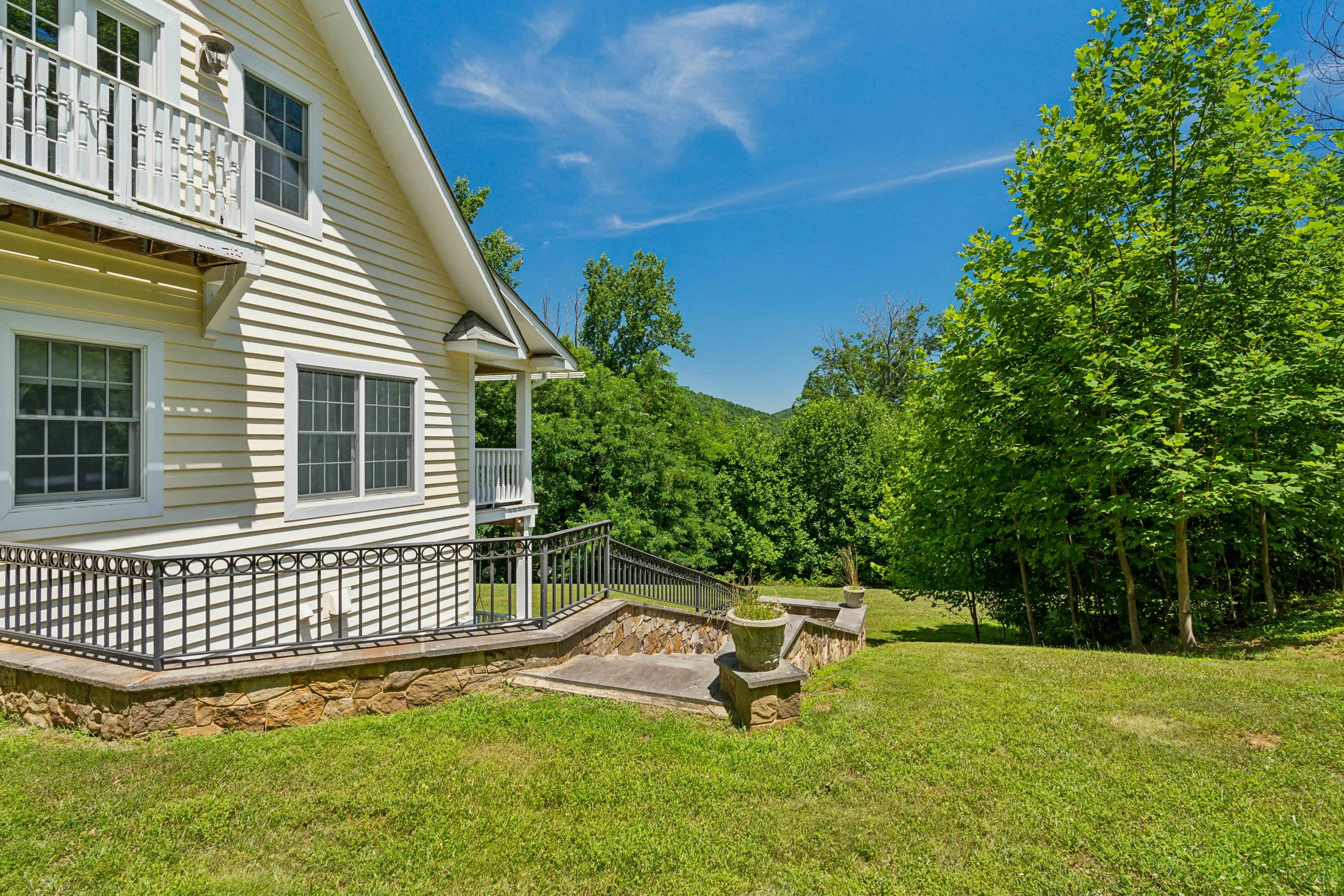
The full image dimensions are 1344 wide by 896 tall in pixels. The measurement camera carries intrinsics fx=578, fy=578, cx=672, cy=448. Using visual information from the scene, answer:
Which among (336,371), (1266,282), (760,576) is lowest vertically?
(760,576)

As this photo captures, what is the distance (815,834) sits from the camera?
3.39m

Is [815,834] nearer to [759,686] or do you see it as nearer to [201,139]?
[759,686]

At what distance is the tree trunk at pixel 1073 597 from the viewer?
10.9 metres

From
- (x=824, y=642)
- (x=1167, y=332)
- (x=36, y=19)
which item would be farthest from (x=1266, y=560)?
(x=36, y=19)

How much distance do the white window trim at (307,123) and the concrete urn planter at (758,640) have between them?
6.49m

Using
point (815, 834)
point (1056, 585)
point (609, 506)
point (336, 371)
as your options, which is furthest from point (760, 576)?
point (815, 834)

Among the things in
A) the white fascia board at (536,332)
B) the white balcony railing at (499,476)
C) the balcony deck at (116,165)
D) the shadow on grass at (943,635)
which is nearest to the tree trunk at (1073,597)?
the shadow on grass at (943,635)

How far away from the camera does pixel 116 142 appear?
15.1ft

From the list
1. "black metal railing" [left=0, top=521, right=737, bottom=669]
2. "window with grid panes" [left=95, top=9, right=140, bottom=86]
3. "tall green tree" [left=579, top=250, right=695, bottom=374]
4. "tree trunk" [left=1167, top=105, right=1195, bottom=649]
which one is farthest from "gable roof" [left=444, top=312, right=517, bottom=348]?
"tall green tree" [left=579, top=250, right=695, bottom=374]

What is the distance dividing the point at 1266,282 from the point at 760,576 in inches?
847

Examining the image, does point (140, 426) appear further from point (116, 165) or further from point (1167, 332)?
point (1167, 332)

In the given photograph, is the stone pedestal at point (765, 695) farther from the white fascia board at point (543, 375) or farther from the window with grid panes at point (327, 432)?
the white fascia board at point (543, 375)

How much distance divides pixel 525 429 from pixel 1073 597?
35.9ft

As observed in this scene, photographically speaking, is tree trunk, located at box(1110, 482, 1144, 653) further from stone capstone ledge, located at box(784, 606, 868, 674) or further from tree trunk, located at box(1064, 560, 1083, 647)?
stone capstone ledge, located at box(784, 606, 868, 674)
